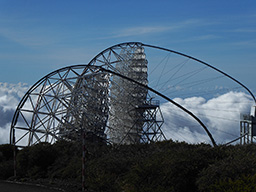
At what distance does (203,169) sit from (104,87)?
24377 millimetres

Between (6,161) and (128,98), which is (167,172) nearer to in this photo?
(6,161)

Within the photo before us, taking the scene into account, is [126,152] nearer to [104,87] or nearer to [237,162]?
[237,162]

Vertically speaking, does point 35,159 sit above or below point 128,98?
below

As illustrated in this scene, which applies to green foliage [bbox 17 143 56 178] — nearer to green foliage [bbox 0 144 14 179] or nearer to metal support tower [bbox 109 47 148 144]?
green foliage [bbox 0 144 14 179]

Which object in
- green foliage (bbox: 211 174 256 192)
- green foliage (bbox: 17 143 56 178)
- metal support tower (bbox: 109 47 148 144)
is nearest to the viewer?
green foliage (bbox: 211 174 256 192)

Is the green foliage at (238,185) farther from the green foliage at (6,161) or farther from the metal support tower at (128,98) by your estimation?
the metal support tower at (128,98)

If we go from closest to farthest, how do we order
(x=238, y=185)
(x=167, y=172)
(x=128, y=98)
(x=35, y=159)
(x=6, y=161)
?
(x=238, y=185) < (x=167, y=172) < (x=35, y=159) < (x=6, y=161) < (x=128, y=98)

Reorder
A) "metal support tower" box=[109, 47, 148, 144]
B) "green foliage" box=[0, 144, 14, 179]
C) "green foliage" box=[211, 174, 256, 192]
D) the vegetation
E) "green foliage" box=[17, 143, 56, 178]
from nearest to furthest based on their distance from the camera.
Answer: "green foliage" box=[211, 174, 256, 192] < the vegetation < "green foliage" box=[17, 143, 56, 178] < "green foliage" box=[0, 144, 14, 179] < "metal support tower" box=[109, 47, 148, 144]

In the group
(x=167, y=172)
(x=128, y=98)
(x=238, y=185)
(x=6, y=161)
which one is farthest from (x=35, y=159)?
→ (x=128, y=98)

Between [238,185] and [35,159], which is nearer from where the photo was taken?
[238,185]

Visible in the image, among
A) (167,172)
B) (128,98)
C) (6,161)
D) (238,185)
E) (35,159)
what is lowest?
(238,185)

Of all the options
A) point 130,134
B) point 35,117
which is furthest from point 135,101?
point 35,117

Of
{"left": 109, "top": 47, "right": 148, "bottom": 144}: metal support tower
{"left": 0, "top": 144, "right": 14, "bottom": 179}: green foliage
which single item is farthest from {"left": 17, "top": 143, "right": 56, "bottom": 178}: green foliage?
{"left": 109, "top": 47, "right": 148, "bottom": 144}: metal support tower

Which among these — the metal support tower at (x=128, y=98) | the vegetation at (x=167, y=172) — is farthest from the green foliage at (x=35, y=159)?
the metal support tower at (x=128, y=98)
